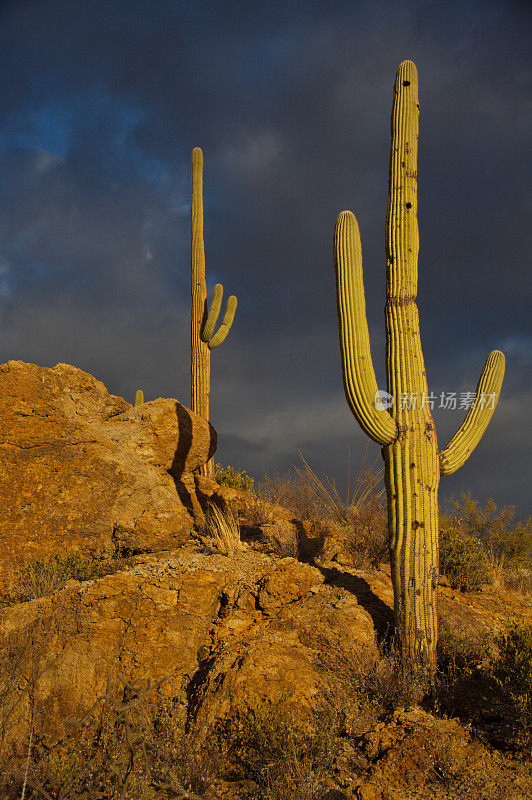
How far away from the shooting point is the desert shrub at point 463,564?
8.22 m

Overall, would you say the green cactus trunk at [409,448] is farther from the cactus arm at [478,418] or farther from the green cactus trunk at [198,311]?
the green cactus trunk at [198,311]

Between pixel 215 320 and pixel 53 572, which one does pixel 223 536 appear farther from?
pixel 215 320

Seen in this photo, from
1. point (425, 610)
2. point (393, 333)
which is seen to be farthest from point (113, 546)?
point (393, 333)

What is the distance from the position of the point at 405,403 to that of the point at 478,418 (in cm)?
113

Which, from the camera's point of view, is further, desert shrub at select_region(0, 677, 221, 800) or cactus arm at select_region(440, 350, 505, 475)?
cactus arm at select_region(440, 350, 505, 475)

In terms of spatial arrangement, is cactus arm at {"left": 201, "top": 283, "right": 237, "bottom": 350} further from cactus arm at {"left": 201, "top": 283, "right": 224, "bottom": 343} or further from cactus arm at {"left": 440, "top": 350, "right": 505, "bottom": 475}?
cactus arm at {"left": 440, "top": 350, "right": 505, "bottom": 475}

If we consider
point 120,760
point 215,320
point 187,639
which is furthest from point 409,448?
point 215,320

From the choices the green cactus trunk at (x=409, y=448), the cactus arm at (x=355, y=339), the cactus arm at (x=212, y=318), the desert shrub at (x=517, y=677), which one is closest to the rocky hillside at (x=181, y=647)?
the desert shrub at (x=517, y=677)

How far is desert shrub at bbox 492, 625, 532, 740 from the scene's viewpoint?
15.2 ft

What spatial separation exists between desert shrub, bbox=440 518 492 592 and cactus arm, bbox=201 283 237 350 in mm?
6137

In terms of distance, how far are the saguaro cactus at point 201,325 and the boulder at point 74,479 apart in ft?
8.63

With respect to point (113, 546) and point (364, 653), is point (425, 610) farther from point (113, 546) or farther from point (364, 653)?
point (113, 546)

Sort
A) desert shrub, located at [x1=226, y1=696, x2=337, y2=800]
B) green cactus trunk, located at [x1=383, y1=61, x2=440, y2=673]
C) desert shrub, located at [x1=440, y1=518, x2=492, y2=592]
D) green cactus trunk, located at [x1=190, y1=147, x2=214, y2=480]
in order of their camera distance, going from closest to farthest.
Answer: desert shrub, located at [x1=226, y1=696, x2=337, y2=800], green cactus trunk, located at [x1=383, y1=61, x2=440, y2=673], desert shrub, located at [x1=440, y1=518, x2=492, y2=592], green cactus trunk, located at [x1=190, y1=147, x2=214, y2=480]

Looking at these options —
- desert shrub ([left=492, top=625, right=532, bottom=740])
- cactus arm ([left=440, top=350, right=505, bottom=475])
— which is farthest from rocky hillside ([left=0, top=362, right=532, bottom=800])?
cactus arm ([left=440, top=350, right=505, bottom=475])
